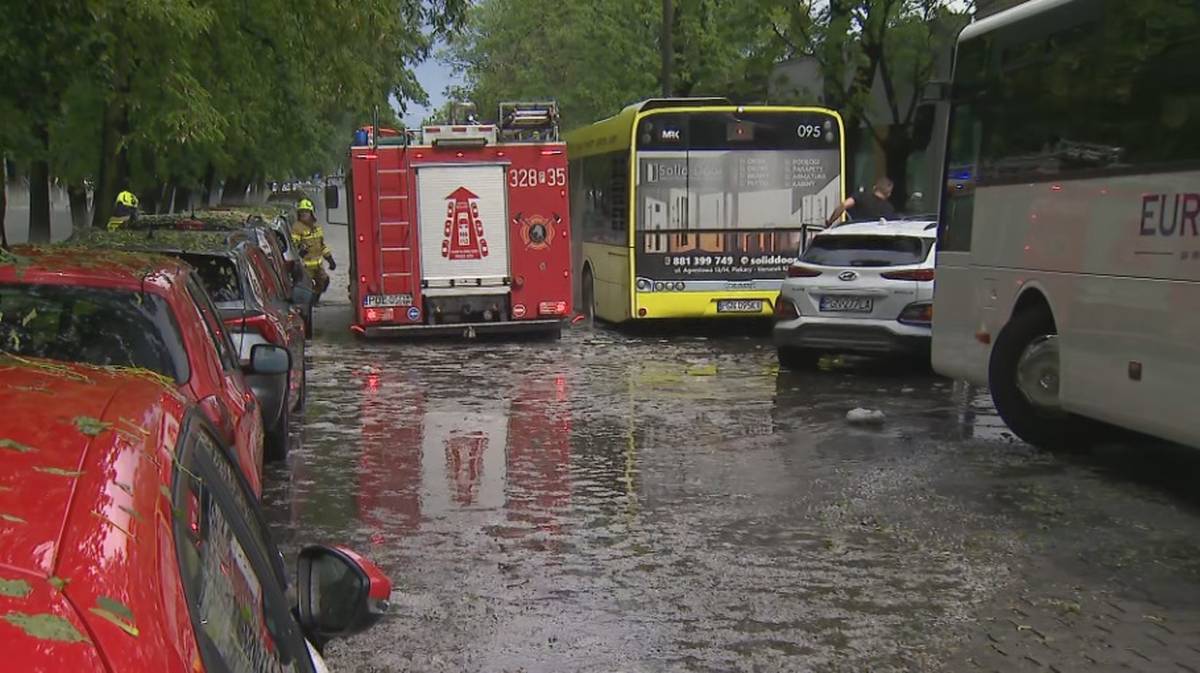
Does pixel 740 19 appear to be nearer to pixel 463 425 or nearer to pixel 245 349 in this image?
pixel 463 425

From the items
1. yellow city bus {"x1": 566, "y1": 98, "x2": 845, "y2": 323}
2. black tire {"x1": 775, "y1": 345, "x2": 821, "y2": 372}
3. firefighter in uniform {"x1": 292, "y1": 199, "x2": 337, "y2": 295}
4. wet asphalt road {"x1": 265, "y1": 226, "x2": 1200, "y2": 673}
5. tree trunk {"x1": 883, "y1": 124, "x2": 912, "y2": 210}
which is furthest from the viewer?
tree trunk {"x1": 883, "y1": 124, "x2": 912, "y2": 210}

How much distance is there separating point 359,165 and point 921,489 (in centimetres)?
1055

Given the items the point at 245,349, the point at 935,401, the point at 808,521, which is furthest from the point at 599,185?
the point at 808,521

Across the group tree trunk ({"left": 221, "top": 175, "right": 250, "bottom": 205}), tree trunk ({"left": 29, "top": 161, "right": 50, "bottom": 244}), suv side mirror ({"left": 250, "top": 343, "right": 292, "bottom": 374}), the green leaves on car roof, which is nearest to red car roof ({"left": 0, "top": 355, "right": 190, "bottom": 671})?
the green leaves on car roof

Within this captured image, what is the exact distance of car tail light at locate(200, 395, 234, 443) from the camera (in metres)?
5.43

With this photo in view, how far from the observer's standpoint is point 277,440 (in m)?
9.62

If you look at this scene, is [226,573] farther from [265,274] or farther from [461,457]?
[265,274]

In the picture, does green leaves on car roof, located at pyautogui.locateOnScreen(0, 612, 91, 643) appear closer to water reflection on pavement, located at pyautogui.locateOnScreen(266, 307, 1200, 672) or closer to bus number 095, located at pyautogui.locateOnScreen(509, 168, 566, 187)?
water reflection on pavement, located at pyautogui.locateOnScreen(266, 307, 1200, 672)

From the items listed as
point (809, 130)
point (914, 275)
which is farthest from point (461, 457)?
point (809, 130)

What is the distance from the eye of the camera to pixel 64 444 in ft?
6.84

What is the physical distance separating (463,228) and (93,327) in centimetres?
1253

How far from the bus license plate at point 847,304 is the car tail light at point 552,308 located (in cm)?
477

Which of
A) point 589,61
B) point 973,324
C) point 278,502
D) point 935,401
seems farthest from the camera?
point 589,61

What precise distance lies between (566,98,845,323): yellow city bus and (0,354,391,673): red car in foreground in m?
15.5
